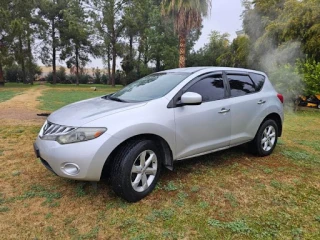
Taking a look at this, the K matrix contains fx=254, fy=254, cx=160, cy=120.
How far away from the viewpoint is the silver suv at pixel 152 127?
254 cm

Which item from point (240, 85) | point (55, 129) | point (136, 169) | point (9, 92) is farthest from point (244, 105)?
point (9, 92)

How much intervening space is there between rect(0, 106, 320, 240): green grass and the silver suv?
0.99 feet

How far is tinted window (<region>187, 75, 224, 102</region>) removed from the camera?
3367 millimetres

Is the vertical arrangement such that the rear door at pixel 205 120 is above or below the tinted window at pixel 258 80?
below

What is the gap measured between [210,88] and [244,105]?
0.64m

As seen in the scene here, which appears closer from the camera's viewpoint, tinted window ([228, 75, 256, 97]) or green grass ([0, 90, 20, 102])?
tinted window ([228, 75, 256, 97])

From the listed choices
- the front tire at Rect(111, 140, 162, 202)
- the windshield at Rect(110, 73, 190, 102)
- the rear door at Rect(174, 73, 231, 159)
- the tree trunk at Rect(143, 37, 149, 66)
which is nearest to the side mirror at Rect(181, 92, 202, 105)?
the rear door at Rect(174, 73, 231, 159)

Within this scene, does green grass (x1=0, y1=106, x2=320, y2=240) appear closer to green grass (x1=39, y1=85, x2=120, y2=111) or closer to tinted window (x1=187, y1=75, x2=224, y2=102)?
tinted window (x1=187, y1=75, x2=224, y2=102)

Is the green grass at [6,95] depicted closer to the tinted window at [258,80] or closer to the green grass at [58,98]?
the green grass at [58,98]

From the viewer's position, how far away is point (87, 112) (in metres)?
2.85

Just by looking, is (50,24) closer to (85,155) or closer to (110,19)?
(110,19)

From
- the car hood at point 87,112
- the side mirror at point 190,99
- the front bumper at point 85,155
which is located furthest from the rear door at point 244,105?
the front bumper at point 85,155

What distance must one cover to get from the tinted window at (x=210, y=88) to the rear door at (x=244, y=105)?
19 cm

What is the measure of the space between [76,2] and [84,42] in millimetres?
6368
